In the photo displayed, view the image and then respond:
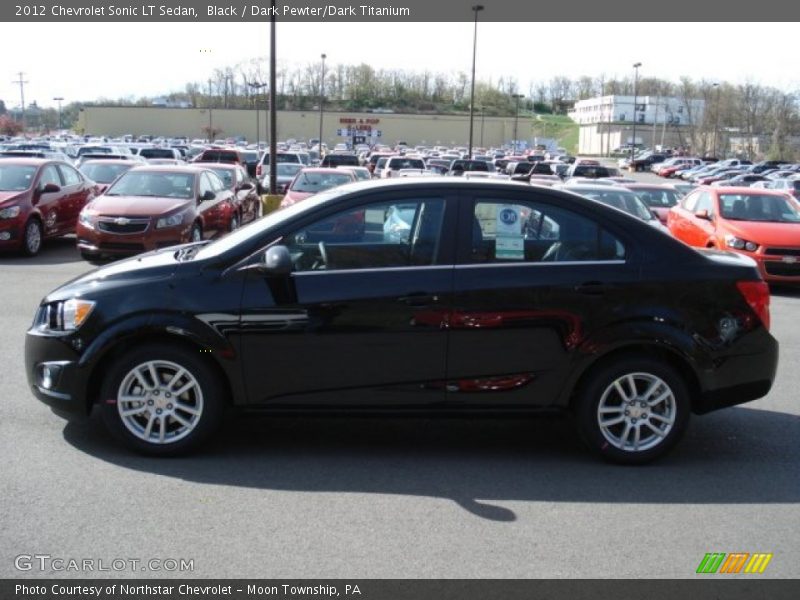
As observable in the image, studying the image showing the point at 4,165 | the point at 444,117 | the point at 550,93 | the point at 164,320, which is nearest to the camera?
the point at 164,320

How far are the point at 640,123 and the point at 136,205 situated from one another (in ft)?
413

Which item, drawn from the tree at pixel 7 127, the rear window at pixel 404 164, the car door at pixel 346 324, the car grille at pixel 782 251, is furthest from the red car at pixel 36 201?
the tree at pixel 7 127

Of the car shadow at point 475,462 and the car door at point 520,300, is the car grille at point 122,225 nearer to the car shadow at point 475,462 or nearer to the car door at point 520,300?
the car shadow at point 475,462

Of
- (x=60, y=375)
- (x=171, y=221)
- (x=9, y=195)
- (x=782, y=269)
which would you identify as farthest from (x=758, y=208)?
(x=9, y=195)

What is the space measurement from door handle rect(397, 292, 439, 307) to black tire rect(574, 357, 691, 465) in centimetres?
114

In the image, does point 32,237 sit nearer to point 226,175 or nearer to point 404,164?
point 226,175

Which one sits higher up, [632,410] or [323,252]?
[323,252]

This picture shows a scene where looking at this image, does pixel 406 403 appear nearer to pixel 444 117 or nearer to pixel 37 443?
pixel 37 443

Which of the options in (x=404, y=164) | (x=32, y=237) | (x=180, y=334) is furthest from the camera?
(x=404, y=164)

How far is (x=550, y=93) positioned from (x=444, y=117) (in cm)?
8640

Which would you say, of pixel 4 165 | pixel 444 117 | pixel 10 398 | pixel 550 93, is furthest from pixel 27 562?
pixel 550 93

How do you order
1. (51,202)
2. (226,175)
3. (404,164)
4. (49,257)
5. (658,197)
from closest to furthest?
(49,257) < (51,202) < (226,175) < (658,197) < (404,164)

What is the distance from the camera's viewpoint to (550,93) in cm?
18525

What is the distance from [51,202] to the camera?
15.1 m
